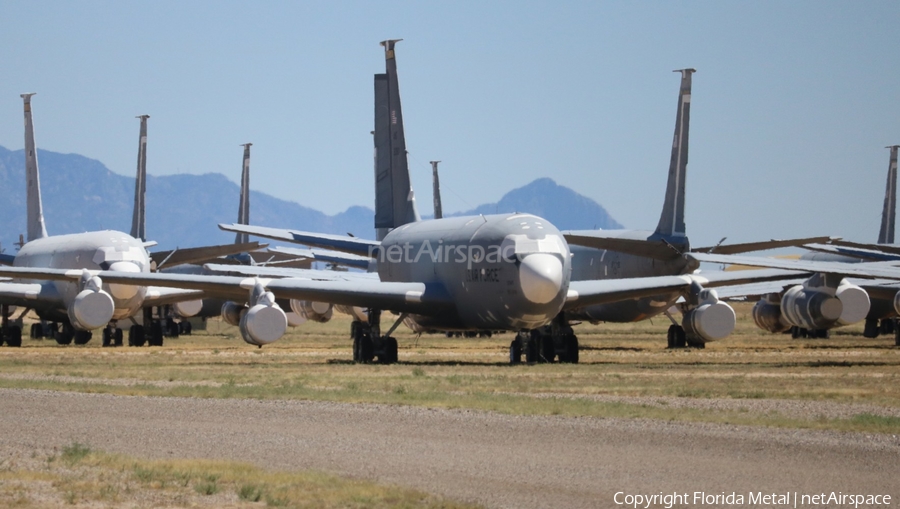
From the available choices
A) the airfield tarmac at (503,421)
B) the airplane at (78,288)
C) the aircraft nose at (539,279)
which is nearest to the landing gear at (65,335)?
the airplane at (78,288)

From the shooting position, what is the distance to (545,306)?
30641mm

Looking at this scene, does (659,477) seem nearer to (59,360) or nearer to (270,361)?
(270,361)

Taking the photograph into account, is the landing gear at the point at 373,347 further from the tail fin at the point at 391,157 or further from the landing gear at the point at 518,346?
the tail fin at the point at 391,157

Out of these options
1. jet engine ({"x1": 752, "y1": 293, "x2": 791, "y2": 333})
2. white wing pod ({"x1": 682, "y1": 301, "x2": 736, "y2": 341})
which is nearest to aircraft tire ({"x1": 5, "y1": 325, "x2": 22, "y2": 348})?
jet engine ({"x1": 752, "y1": 293, "x2": 791, "y2": 333})

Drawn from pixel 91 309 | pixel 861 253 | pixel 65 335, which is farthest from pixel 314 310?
pixel 861 253

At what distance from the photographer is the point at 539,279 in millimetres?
30203

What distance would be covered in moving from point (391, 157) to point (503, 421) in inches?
904

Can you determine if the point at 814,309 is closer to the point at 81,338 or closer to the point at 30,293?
the point at 30,293

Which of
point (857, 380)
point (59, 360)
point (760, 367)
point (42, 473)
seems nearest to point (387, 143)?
point (59, 360)

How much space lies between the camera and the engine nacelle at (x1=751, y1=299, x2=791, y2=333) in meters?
40.5

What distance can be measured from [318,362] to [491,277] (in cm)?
512

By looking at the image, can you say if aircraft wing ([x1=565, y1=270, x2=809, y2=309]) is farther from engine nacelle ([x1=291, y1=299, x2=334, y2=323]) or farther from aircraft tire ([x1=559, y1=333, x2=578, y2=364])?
engine nacelle ([x1=291, y1=299, x2=334, y2=323])

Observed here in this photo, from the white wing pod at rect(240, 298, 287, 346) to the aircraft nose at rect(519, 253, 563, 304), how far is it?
5482 millimetres

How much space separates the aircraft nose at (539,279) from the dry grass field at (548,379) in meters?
1.65
